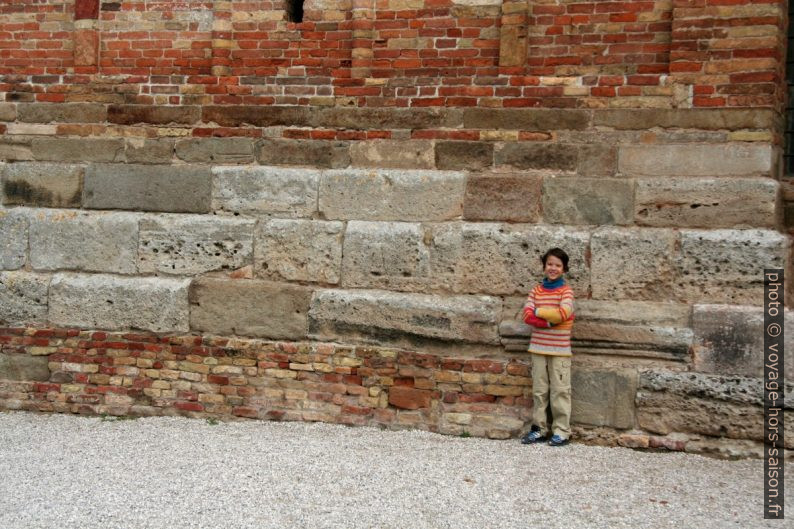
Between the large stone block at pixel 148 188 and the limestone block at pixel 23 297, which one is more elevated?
the large stone block at pixel 148 188

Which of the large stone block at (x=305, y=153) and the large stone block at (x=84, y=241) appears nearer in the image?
the large stone block at (x=305, y=153)

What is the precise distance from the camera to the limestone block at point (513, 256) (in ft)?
17.3

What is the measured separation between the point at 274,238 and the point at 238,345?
892 mm

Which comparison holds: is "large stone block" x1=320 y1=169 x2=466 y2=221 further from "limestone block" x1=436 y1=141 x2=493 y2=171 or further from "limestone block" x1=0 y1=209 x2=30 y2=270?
"limestone block" x1=0 y1=209 x2=30 y2=270

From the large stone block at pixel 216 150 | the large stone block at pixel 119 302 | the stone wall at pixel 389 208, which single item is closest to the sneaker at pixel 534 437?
the stone wall at pixel 389 208

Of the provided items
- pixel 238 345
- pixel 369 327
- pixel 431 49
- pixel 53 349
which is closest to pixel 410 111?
pixel 431 49

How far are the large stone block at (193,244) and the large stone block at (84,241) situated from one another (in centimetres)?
12

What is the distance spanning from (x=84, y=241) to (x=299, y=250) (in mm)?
1829

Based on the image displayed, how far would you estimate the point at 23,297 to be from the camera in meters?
6.05

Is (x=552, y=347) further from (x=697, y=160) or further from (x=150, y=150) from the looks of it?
(x=150, y=150)

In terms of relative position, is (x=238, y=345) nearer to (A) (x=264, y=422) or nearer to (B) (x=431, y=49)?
(A) (x=264, y=422)

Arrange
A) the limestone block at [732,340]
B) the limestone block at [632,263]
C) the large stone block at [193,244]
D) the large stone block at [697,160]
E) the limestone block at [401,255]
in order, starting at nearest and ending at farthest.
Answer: the limestone block at [732,340], the large stone block at [697,160], the limestone block at [632,263], the limestone block at [401,255], the large stone block at [193,244]

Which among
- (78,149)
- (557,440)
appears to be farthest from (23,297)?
(557,440)

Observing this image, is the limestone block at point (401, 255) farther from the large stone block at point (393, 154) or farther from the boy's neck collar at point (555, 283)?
the boy's neck collar at point (555, 283)
